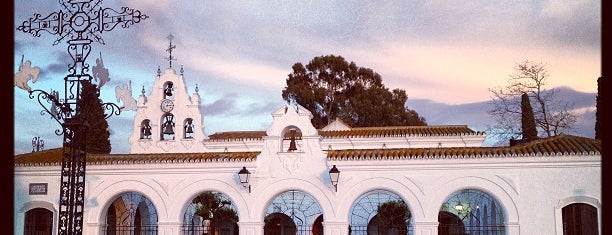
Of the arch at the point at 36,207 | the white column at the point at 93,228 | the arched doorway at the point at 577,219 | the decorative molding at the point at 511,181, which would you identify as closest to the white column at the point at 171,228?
the white column at the point at 93,228

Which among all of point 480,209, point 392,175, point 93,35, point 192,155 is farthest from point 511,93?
point 93,35

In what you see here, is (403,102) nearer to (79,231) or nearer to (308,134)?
(308,134)

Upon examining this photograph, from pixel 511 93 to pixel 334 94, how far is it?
18.0 metres

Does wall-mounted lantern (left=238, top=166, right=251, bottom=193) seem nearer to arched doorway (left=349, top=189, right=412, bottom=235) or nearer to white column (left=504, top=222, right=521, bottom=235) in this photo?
arched doorway (left=349, top=189, right=412, bottom=235)

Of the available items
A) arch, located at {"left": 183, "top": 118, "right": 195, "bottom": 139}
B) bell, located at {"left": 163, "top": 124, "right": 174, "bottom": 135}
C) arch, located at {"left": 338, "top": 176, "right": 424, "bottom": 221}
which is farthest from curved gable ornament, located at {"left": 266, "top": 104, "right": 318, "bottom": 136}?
arch, located at {"left": 183, "top": 118, "right": 195, "bottom": 139}

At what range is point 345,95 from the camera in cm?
4562

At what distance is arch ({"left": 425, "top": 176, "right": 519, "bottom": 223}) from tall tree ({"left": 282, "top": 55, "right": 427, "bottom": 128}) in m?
26.2

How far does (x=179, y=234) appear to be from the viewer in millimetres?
17500

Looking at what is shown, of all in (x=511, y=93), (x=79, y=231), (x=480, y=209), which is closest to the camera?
(x=79, y=231)

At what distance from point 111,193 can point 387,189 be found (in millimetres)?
7435

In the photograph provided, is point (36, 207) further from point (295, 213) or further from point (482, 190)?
point (482, 190)

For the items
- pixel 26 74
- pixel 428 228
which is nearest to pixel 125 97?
pixel 26 74

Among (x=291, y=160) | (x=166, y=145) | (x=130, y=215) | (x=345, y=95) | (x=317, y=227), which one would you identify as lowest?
(x=317, y=227)

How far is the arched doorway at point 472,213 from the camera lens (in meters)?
19.0
